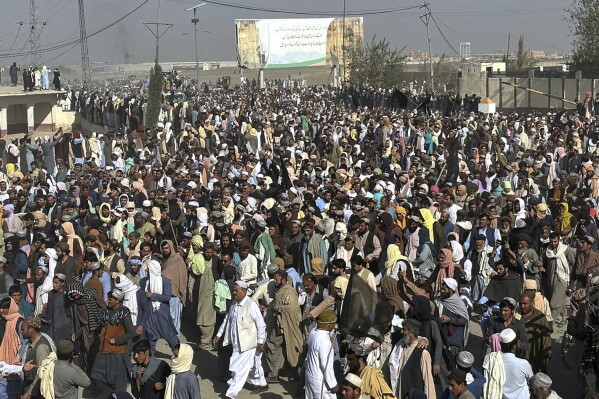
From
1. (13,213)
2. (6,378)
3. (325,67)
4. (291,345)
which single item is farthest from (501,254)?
(325,67)

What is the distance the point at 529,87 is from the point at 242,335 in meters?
33.3

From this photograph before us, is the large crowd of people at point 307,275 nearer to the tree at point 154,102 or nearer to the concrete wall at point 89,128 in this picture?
the tree at point 154,102

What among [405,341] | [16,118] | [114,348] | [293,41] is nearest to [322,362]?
[405,341]

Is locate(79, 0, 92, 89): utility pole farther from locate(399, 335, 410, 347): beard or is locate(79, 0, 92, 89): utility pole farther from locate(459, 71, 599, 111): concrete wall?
locate(399, 335, 410, 347): beard

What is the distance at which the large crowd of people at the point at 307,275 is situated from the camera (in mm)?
6781

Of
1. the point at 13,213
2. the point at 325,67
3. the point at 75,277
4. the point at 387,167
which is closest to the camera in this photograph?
the point at 75,277

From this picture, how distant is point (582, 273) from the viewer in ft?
30.0

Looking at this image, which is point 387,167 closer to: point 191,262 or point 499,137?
point 499,137

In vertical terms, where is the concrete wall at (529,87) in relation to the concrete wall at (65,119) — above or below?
above

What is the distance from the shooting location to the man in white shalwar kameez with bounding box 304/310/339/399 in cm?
708

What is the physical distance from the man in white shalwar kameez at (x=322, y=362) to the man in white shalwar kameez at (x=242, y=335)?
1.13 meters

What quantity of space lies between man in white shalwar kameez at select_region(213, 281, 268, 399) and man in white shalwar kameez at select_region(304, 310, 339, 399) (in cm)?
113

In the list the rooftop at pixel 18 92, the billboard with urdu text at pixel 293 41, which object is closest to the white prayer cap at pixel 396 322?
the rooftop at pixel 18 92

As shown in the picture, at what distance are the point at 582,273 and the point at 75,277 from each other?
5114 mm
